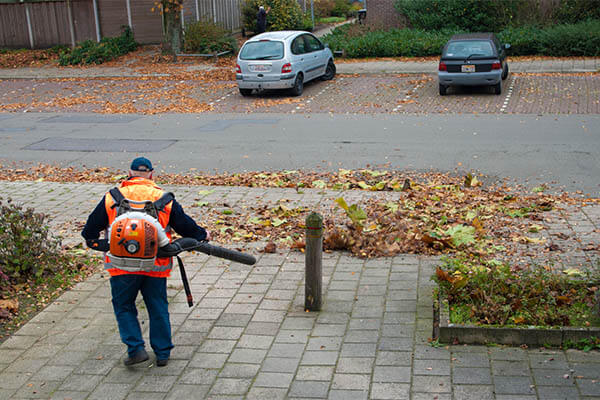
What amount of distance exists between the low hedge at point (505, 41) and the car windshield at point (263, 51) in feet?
24.4

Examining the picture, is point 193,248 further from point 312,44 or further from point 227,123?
point 312,44

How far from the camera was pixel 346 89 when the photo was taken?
70.2 ft

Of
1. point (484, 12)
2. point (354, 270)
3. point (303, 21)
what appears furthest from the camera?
point (303, 21)

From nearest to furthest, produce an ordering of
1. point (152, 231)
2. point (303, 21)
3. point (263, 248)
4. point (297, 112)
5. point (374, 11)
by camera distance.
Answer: point (152, 231), point (263, 248), point (297, 112), point (374, 11), point (303, 21)

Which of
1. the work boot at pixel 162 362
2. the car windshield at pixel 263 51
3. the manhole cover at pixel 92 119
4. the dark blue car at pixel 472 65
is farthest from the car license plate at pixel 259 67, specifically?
the work boot at pixel 162 362

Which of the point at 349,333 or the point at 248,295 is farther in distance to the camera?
the point at 248,295

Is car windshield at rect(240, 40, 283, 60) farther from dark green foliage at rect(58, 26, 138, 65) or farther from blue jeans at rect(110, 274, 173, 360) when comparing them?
blue jeans at rect(110, 274, 173, 360)

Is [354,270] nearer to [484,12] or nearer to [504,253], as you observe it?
[504,253]

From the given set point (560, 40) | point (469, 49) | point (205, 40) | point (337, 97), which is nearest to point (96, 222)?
point (337, 97)

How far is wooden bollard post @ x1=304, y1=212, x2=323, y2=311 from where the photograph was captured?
603 centimetres

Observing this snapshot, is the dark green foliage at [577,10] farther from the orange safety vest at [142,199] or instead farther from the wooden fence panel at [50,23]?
the orange safety vest at [142,199]

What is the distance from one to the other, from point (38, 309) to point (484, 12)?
26.9 m

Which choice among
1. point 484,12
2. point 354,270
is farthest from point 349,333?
point 484,12

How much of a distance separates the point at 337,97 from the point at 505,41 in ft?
31.3
